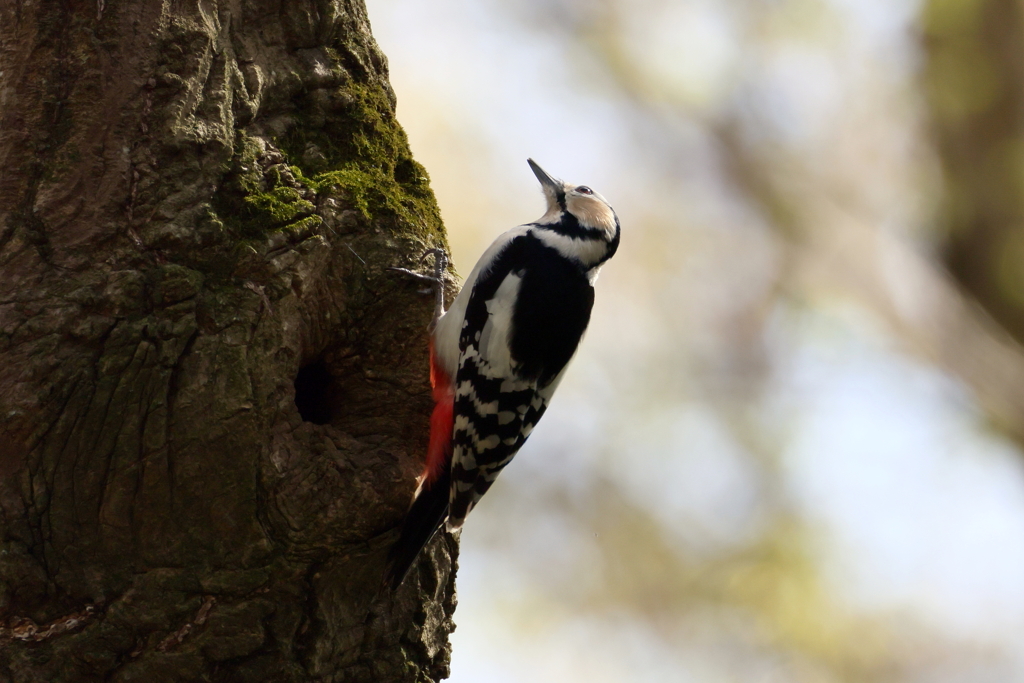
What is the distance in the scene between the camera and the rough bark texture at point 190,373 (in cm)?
245

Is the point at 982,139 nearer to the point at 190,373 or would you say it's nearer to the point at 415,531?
the point at 415,531

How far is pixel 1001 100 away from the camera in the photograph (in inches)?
247

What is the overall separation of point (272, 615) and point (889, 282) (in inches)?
206

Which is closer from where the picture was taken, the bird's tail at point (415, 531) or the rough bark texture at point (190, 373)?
the rough bark texture at point (190, 373)

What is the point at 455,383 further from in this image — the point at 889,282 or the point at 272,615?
the point at 889,282

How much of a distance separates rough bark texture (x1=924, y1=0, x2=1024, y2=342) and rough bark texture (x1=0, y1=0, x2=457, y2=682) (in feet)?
16.2

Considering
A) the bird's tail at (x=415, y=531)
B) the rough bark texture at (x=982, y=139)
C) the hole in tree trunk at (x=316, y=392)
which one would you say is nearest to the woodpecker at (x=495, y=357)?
the bird's tail at (x=415, y=531)

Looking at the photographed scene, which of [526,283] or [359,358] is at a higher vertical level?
[526,283]

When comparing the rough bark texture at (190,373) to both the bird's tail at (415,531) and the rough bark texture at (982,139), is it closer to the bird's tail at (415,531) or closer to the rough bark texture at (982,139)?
the bird's tail at (415,531)

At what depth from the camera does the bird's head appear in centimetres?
378

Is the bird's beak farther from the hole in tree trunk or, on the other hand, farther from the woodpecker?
the hole in tree trunk

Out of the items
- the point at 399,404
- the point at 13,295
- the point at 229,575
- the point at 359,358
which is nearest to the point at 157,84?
the point at 13,295

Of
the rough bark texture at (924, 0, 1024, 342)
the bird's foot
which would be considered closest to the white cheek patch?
the bird's foot

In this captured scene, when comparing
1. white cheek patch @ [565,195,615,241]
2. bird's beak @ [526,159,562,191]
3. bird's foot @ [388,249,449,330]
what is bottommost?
bird's foot @ [388,249,449,330]
